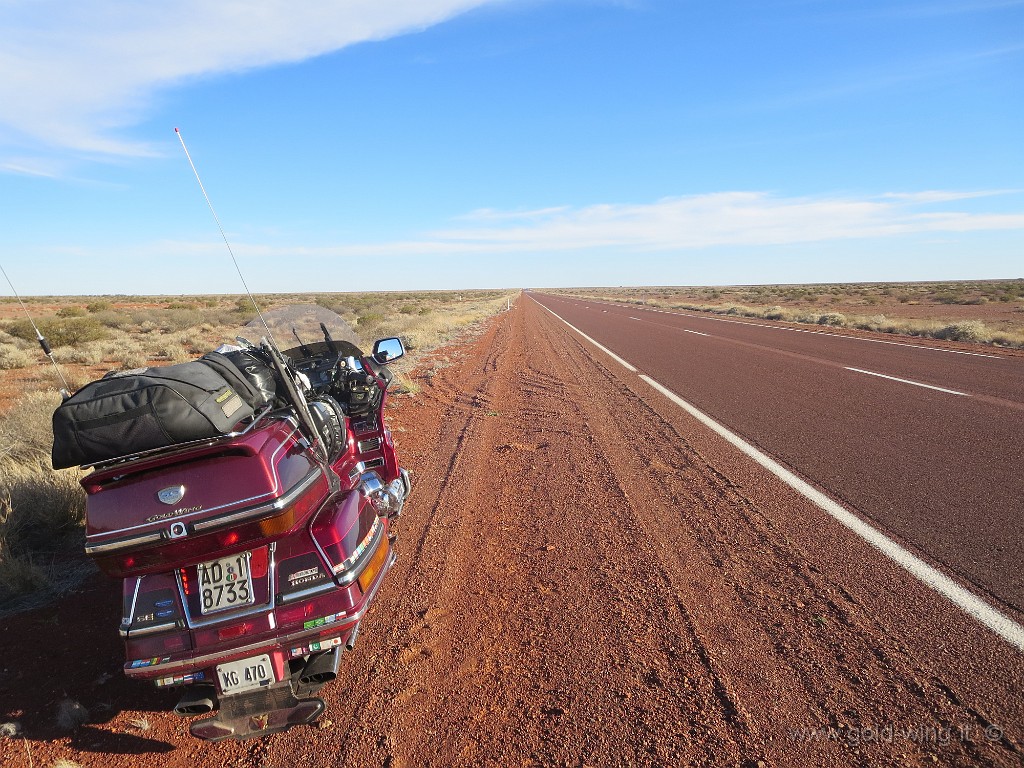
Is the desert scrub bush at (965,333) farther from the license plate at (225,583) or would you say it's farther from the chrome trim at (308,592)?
the license plate at (225,583)

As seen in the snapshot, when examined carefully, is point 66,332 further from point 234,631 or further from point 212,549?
point 234,631

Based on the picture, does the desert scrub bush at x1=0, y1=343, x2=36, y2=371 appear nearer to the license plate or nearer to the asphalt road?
the asphalt road

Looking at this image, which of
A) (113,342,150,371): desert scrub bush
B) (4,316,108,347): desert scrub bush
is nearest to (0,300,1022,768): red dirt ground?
(113,342,150,371): desert scrub bush

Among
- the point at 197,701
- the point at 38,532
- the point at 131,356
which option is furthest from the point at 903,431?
the point at 131,356

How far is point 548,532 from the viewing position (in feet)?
13.1

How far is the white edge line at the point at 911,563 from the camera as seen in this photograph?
2.66m

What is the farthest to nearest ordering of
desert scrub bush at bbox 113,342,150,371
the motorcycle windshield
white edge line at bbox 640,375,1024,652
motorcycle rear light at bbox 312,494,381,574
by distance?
desert scrub bush at bbox 113,342,150,371
the motorcycle windshield
white edge line at bbox 640,375,1024,652
motorcycle rear light at bbox 312,494,381,574

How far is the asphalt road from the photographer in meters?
3.56

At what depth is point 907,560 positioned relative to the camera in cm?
328

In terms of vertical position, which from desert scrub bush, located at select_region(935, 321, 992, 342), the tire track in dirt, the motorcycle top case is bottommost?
desert scrub bush, located at select_region(935, 321, 992, 342)

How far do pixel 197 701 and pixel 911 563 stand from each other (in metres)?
3.86

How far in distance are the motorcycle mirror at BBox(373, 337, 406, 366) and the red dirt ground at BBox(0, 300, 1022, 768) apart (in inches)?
50.7

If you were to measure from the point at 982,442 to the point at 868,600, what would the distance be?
389 cm

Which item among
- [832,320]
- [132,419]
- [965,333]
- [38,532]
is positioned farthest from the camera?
[832,320]
